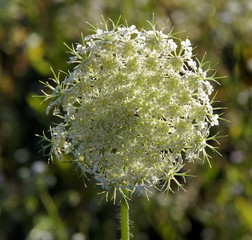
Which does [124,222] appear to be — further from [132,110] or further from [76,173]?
[76,173]

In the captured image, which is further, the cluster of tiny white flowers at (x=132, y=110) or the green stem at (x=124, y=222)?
the green stem at (x=124, y=222)

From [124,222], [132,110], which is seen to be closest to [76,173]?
[124,222]

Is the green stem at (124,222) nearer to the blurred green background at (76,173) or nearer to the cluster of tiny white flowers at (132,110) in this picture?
the cluster of tiny white flowers at (132,110)

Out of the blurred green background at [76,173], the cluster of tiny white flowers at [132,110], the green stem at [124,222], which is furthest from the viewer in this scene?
the blurred green background at [76,173]

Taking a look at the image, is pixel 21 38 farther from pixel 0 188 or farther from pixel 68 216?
pixel 68 216

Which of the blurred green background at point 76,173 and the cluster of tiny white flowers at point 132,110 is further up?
the cluster of tiny white flowers at point 132,110

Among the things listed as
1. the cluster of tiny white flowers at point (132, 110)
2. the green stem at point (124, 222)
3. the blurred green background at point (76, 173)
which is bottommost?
the blurred green background at point (76, 173)

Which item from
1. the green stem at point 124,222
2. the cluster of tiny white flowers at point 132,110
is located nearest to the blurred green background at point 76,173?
the green stem at point 124,222

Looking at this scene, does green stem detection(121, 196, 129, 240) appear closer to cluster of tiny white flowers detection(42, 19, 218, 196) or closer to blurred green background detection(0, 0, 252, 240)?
cluster of tiny white flowers detection(42, 19, 218, 196)
